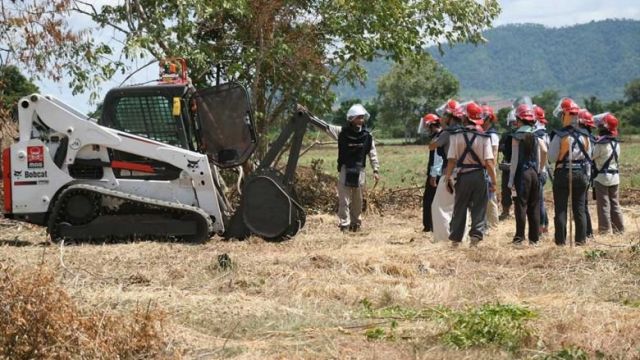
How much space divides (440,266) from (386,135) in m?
75.0

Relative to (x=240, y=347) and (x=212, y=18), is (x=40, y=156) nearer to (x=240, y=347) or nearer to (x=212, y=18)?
(x=212, y=18)

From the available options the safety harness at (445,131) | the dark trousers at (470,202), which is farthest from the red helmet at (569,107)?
the dark trousers at (470,202)

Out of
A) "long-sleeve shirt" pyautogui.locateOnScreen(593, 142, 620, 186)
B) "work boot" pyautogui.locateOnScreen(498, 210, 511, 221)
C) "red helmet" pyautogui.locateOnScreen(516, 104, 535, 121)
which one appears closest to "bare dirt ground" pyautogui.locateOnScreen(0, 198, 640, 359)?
"long-sleeve shirt" pyautogui.locateOnScreen(593, 142, 620, 186)

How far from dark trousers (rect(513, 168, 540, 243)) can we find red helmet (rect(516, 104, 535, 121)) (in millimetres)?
620

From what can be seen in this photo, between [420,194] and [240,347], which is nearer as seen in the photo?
[240,347]

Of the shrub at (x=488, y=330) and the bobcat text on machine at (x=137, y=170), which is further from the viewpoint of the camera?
the bobcat text on machine at (x=137, y=170)

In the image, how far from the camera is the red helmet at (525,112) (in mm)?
12125

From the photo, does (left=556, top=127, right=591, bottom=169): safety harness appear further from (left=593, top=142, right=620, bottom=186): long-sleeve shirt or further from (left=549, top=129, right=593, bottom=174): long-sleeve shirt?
(left=593, top=142, right=620, bottom=186): long-sleeve shirt

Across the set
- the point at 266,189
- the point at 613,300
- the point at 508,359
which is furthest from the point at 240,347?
the point at 266,189

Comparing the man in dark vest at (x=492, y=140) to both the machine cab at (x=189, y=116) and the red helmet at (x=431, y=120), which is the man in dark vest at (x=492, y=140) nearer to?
the red helmet at (x=431, y=120)

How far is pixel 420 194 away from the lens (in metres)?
19.0

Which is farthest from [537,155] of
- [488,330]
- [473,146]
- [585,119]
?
[488,330]

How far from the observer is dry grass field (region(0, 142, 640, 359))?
6.40m

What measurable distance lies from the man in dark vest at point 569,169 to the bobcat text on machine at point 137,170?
3.27 meters
